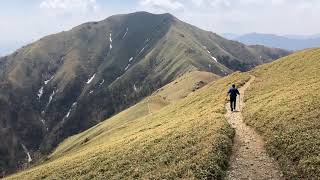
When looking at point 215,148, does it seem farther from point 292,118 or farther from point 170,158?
point 292,118

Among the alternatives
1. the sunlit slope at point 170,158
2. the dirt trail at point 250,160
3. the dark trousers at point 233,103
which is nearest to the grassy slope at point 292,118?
the dirt trail at point 250,160

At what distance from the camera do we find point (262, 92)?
67.2 metres

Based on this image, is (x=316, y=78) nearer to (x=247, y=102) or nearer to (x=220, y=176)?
(x=247, y=102)

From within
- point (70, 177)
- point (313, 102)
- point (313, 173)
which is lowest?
point (70, 177)

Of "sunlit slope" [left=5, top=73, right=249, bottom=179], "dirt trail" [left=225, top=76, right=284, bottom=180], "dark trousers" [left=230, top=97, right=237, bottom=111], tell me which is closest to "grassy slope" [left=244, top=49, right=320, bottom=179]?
"dirt trail" [left=225, top=76, right=284, bottom=180]

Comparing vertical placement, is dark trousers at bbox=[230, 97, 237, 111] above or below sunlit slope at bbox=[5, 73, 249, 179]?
above

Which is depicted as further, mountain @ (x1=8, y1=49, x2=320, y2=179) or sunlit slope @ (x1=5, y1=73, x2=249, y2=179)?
sunlit slope @ (x1=5, y1=73, x2=249, y2=179)

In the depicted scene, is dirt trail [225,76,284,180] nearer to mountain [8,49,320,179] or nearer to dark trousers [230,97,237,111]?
mountain [8,49,320,179]

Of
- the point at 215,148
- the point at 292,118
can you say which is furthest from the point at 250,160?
the point at 292,118

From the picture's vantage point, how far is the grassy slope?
31.0 m

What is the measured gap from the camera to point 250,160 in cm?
3462

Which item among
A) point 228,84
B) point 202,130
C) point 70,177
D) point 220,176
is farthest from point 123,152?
point 228,84

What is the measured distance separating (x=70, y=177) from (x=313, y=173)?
81.2 ft

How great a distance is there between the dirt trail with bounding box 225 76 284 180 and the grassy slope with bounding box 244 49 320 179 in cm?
82
